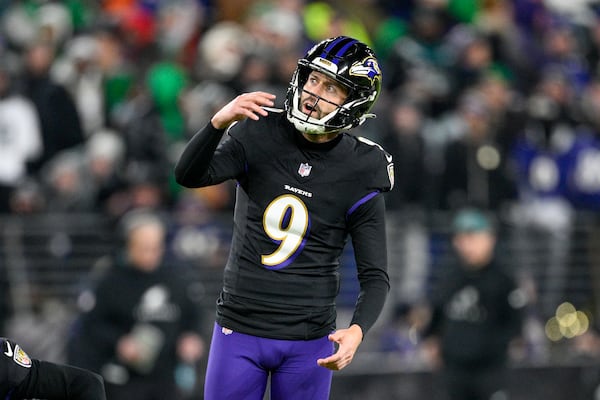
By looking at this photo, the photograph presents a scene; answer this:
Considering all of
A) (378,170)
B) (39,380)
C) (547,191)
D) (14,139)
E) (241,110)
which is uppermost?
(241,110)

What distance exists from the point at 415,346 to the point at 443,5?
4.37 m

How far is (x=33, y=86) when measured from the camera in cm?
1091

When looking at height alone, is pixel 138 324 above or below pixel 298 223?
below

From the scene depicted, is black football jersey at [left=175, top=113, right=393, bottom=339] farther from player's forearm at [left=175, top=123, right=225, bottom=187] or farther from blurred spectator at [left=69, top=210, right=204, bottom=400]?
blurred spectator at [left=69, top=210, right=204, bottom=400]

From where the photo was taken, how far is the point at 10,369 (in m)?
5.06

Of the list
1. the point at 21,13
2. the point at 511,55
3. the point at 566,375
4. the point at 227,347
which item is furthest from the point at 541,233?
the point at 227,347

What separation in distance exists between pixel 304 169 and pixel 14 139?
5571 millimetres

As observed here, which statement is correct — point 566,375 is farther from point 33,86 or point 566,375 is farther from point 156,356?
point 33,86

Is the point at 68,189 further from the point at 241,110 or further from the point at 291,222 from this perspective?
the point at 241,110

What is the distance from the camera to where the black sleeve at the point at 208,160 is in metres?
5.16

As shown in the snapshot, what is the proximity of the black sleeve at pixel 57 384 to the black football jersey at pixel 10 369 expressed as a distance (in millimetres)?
31

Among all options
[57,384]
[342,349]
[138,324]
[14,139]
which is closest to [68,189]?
→ [14,139]

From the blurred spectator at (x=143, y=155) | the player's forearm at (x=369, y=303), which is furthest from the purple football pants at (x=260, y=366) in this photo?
the blurred spectator at (x=143, y=155)

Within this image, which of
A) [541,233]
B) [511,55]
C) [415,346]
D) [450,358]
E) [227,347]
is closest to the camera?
[227,347]
